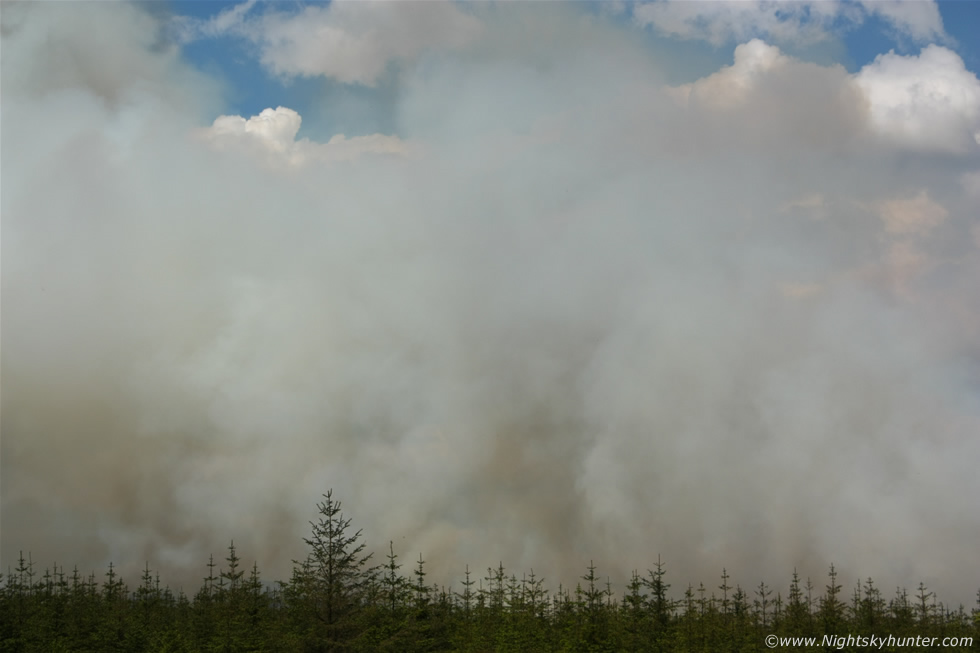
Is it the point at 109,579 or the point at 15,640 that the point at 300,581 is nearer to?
the point at 15,640

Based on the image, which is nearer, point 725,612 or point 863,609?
point 863,609

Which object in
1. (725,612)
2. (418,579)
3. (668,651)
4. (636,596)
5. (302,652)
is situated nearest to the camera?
(302,652)

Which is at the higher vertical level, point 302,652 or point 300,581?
point 300,581

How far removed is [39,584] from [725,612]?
348 ft

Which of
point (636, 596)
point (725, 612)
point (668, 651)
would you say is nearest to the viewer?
point (668, 651)

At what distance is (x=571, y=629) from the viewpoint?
69.4m

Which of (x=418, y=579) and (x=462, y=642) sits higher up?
(x=418, y=579)

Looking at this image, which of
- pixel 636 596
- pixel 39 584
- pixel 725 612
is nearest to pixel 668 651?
pixel 636 596

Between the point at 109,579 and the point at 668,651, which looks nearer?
the point at 668,651

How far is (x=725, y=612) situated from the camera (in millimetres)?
106438

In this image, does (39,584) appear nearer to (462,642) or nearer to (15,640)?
(15,640)

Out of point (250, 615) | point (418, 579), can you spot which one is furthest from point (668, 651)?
point (250, 615)

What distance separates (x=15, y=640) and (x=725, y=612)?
3416 inches

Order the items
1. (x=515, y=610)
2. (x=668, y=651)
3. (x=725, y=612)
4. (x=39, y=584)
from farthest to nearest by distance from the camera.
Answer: (x=39, y=584) → (x=725, y=612) → (x=515, y=610) → (x=668, y=651)
